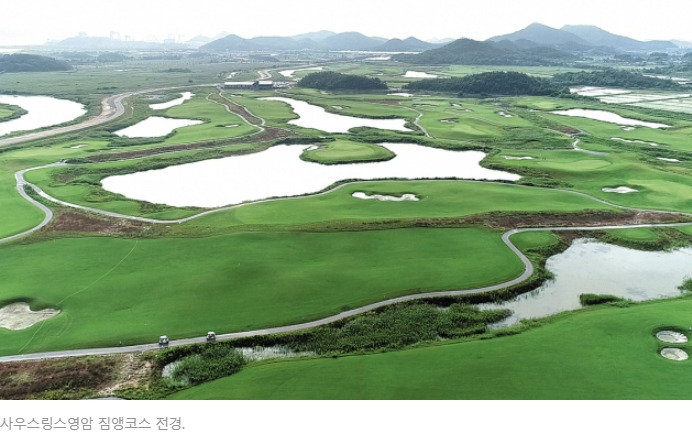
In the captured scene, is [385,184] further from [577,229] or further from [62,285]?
[62,285]

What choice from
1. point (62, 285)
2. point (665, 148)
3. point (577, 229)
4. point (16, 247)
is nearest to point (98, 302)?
point (62, 285)

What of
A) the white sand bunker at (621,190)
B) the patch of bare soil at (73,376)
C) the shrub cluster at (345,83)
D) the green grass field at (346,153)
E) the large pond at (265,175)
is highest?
the shrub cluster at (345,83)

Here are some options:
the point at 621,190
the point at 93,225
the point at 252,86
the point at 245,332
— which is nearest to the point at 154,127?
the point at 93,225

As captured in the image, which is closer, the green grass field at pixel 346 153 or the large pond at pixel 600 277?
the large pond at pixel 600 277

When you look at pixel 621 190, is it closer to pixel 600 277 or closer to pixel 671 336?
pixel 600 277

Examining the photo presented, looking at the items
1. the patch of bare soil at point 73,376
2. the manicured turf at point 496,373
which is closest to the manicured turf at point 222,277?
the patch of bare soil at point 73,376

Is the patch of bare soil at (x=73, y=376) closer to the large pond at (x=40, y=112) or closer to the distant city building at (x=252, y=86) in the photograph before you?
the large pond at (x=40, y=112)

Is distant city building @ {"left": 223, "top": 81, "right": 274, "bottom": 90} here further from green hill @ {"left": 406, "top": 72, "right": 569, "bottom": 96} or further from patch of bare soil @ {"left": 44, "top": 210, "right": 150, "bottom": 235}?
patch of bare soil @ {"left": 44, "top": 210, "right": 150, "bottom": 235}
